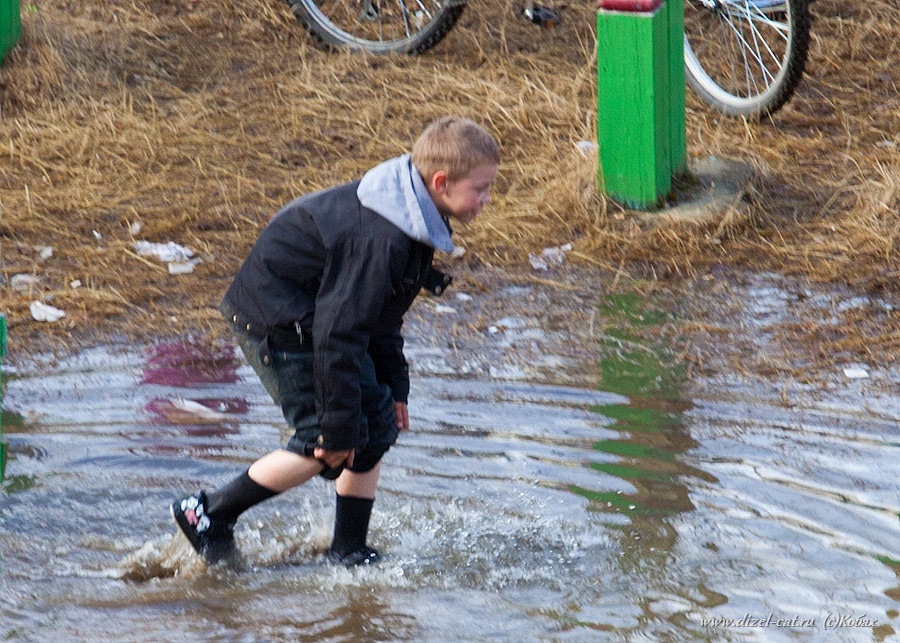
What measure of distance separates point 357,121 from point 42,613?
492cm

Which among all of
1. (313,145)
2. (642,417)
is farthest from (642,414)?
(313,145)

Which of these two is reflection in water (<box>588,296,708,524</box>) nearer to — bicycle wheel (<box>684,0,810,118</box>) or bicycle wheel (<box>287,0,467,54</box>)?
bicycle wheel (<box>684,0,810,118</box>)

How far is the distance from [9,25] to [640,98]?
4.30 meters

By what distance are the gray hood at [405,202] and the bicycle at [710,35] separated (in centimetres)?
424

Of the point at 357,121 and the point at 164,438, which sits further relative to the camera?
the point at 357,121

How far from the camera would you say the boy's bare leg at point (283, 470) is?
3.59m

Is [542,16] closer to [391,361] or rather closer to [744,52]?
[744,52]

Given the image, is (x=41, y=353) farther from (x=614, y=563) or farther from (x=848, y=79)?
(x=848, y=79)

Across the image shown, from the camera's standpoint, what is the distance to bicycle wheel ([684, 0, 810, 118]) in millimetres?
7043

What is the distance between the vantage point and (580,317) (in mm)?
5754

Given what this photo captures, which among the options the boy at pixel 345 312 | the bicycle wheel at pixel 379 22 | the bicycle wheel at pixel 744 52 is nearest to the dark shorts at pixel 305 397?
the boy at pixel 345 312

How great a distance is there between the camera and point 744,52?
750 cm

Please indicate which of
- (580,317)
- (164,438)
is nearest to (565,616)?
(164,438)

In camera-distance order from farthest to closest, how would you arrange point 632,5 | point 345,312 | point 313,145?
1. point 313,145
2. point 632,5
3. point 345,312
